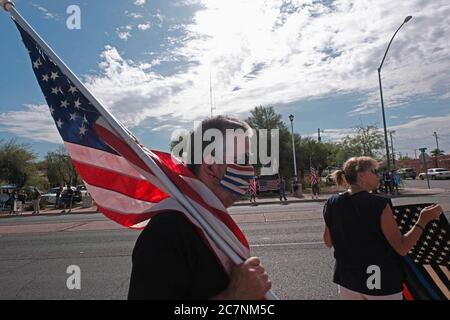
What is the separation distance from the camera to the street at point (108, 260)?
544 centimetres

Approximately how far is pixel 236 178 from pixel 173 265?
547mm

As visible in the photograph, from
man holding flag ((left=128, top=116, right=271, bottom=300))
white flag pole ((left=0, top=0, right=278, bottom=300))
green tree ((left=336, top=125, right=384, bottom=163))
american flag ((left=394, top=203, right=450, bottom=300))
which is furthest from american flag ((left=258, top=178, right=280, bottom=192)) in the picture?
man holding flag ((left=128, top=116, right=271, bottom=300))

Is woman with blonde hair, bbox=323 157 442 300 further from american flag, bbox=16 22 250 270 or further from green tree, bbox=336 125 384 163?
green tree, bbox=336 125 384 163

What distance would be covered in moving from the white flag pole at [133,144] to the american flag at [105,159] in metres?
0.03

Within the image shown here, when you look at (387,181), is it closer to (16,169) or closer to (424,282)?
(424,282)

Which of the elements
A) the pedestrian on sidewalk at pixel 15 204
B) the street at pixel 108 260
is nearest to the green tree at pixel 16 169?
the pedestrian on sidewalk at pixel 15 204

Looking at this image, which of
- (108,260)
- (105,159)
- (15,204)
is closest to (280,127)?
(15,204)

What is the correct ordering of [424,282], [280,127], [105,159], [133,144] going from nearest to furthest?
[133,144], [105,159], [424,282], [280,127]

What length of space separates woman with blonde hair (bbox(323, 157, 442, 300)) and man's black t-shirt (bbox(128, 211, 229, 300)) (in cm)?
158

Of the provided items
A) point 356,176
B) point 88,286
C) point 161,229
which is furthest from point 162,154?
point 88,286

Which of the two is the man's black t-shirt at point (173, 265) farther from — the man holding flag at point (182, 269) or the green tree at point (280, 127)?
the green tree at point (280, 127)

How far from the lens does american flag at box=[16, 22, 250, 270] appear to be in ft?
6.03

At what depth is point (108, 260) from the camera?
7.72m
